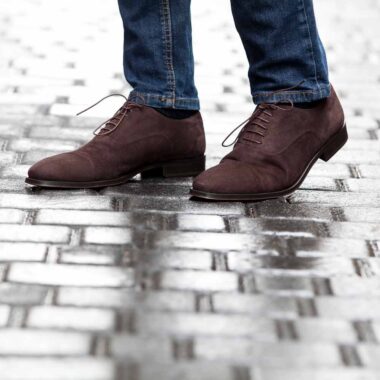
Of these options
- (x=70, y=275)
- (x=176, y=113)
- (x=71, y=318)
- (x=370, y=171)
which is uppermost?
(x=71, y=318)

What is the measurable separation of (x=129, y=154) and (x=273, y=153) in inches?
18.8

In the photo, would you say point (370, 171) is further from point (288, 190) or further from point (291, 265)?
point (291, 265)

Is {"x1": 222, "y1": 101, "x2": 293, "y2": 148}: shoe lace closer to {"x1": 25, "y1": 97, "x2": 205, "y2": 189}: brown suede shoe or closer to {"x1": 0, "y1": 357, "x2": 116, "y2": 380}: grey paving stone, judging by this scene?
{"x1": 25, "y1": 97, "x2": 205, "y2": 189}: brown suede shoe

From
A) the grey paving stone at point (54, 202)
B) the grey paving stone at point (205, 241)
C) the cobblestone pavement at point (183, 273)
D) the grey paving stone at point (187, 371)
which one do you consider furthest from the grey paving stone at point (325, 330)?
the grey paving stone at point (54, 202)

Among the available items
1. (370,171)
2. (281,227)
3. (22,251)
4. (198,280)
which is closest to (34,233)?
(22,251)

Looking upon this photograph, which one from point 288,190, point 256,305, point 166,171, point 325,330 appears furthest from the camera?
point 166,171

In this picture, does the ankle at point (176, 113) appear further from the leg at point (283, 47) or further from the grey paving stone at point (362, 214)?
the grey paving stone at point (362, 214)

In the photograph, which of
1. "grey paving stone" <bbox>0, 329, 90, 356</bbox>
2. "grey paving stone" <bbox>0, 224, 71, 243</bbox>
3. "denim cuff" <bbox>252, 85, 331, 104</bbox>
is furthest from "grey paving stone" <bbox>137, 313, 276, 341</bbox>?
"denim cuff" <bbox>252, 85, 331, 104</bbox>

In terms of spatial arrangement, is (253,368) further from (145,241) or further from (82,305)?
(145,241)

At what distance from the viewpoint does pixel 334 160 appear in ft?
12.1

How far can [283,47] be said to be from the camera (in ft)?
10.3

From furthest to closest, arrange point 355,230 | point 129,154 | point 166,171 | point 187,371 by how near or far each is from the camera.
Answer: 1. point 166,171
2. point 129,154
3. point 355,230
4. point 187,371

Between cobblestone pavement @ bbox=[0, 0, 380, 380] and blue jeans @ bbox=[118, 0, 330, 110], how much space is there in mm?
327

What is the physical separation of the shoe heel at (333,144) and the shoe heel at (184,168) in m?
0.43
